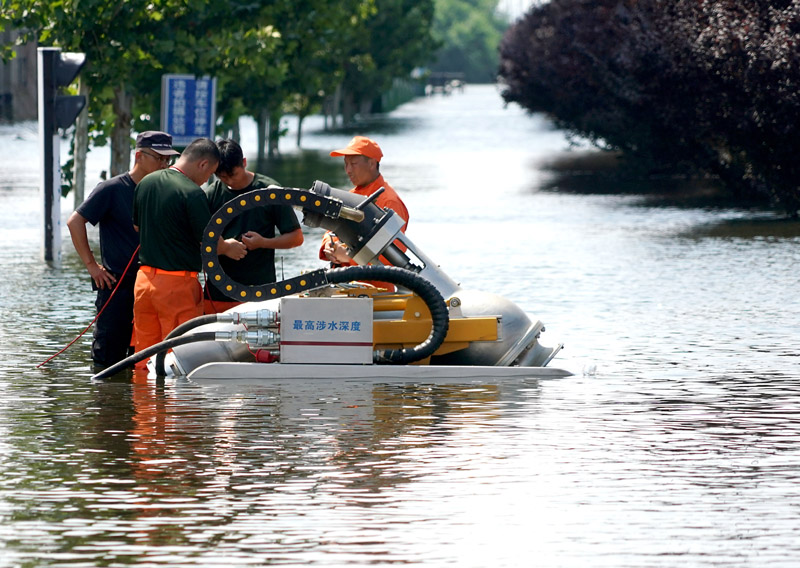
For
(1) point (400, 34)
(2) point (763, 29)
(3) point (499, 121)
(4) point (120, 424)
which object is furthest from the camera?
(3) point (499, 121)

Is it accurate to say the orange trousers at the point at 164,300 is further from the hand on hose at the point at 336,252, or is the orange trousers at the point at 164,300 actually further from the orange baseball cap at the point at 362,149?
the orange baseball cap at the point at 362,149

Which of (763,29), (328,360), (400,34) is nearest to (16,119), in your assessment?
(400,34)

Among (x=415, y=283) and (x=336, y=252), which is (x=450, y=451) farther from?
(x=336, y=252)

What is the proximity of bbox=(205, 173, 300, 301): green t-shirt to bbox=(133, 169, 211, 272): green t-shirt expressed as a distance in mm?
228

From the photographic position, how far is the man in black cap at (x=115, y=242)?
38.3ft

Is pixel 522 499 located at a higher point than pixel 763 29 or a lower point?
lower

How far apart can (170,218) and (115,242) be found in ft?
2.95

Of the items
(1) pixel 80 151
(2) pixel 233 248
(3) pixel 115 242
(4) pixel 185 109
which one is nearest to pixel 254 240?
(2) pixel 233 248

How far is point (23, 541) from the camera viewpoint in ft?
23.1

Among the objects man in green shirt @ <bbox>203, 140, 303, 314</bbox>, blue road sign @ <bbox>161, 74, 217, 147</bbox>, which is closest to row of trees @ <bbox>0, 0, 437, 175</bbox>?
blue road sign @ <bbox>161, 74, 217, 147</bbox>

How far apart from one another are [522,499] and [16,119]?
263 ft

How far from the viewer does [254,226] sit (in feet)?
37.3

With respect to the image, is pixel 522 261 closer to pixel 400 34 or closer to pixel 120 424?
pixel 120 424

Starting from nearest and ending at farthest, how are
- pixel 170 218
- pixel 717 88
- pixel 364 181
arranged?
pixel 170 218, pixel 364 181, pixel 717 88
